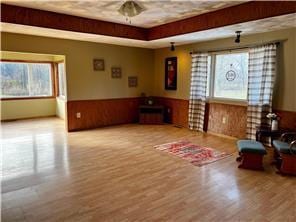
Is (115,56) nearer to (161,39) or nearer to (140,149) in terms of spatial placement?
(161,39)

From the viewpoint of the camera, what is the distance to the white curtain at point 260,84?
406 centimetres

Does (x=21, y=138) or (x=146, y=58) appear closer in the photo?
(x=21, y=138)

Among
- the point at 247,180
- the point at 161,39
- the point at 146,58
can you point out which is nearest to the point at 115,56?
the point at 146,58

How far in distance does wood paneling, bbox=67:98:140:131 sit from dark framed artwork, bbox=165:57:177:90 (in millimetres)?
→ 986

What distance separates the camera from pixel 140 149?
161 inches

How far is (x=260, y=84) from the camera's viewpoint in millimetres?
4238

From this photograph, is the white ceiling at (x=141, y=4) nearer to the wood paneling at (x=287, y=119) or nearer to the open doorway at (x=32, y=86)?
the wood paneling at (x=287, y=119)

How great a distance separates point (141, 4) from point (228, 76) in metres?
2.61

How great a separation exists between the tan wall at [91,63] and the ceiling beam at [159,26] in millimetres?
1125

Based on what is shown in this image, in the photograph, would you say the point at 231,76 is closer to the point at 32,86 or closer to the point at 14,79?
the point at 32,86

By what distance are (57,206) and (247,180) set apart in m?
2.21

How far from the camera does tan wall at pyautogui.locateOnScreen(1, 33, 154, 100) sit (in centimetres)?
472

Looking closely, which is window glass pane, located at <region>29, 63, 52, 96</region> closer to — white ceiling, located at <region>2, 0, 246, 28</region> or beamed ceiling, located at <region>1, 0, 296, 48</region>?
beamed ceiling, located at <region>1, 0, 296, 48</region>

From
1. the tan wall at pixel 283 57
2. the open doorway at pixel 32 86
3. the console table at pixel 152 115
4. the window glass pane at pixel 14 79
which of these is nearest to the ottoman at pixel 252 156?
the tan wall at pixel 283 57
